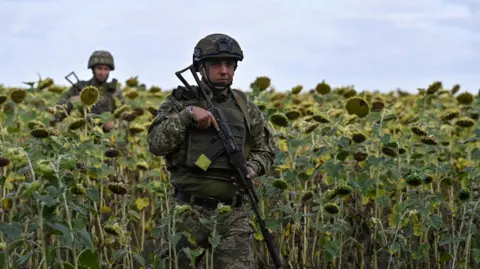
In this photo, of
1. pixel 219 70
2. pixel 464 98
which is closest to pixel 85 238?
pixel 219 70

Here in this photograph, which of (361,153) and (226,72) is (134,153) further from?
(226,72)

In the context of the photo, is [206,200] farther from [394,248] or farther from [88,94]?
[88,94]

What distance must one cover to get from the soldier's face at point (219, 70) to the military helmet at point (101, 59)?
573cm

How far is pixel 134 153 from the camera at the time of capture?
8.22 metres

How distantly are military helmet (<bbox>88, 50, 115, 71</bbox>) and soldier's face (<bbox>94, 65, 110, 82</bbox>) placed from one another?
10cm

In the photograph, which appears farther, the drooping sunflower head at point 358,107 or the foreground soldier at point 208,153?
the drooping sunflower head at point 358,107

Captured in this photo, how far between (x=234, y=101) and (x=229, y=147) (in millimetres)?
348

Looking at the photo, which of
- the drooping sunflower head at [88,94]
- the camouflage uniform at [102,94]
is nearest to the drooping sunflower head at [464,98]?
the camouflage uniform at [102,94]

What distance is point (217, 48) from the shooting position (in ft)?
16.5

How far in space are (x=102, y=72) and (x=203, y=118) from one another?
5.73 m

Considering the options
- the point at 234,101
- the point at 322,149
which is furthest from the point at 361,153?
the point at 234,101

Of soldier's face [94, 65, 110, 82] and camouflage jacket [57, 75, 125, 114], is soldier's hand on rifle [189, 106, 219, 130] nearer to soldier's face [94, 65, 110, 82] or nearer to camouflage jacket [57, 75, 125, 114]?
camouflage jacket [57, 75, 125, 114]

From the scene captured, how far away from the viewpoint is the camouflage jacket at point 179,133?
493 cm

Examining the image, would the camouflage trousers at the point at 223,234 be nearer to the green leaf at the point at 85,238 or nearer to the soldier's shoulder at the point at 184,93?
the soldier's shoulder at the point at 184,93
